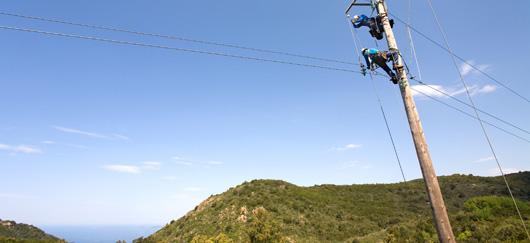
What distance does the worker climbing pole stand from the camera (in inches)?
326

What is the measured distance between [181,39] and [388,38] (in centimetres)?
706

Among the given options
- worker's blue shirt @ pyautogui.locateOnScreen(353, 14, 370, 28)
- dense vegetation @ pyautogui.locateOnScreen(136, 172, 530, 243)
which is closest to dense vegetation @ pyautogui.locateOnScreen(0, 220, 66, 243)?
dense vegetation @ pyautogui.locateOnScreen(136, 172, 530, 243)

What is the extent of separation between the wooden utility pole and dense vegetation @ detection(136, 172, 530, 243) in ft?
58.9

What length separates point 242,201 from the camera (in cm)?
5134

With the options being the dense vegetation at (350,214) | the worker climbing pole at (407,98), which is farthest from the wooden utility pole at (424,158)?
the dense vegetation at (350,214)

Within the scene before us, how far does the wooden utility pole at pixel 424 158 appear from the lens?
8242 mm

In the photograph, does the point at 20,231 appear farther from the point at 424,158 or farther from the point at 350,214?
the point at 424,158

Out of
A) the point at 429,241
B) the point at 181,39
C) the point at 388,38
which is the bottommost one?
the point at 429,241

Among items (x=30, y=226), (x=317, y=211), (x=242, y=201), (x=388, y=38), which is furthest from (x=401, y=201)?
(x=30, y=226)

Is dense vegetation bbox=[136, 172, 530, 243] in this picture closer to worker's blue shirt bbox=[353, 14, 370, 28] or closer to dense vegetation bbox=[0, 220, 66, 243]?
worker's blue shirt bbox=[353, 14, 370, 28]

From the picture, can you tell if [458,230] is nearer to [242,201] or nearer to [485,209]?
[485,209]

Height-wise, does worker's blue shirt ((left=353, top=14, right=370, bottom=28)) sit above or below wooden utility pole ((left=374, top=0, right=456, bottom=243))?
above

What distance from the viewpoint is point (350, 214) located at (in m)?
50.0

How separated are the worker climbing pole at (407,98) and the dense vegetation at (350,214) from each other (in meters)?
18.0
